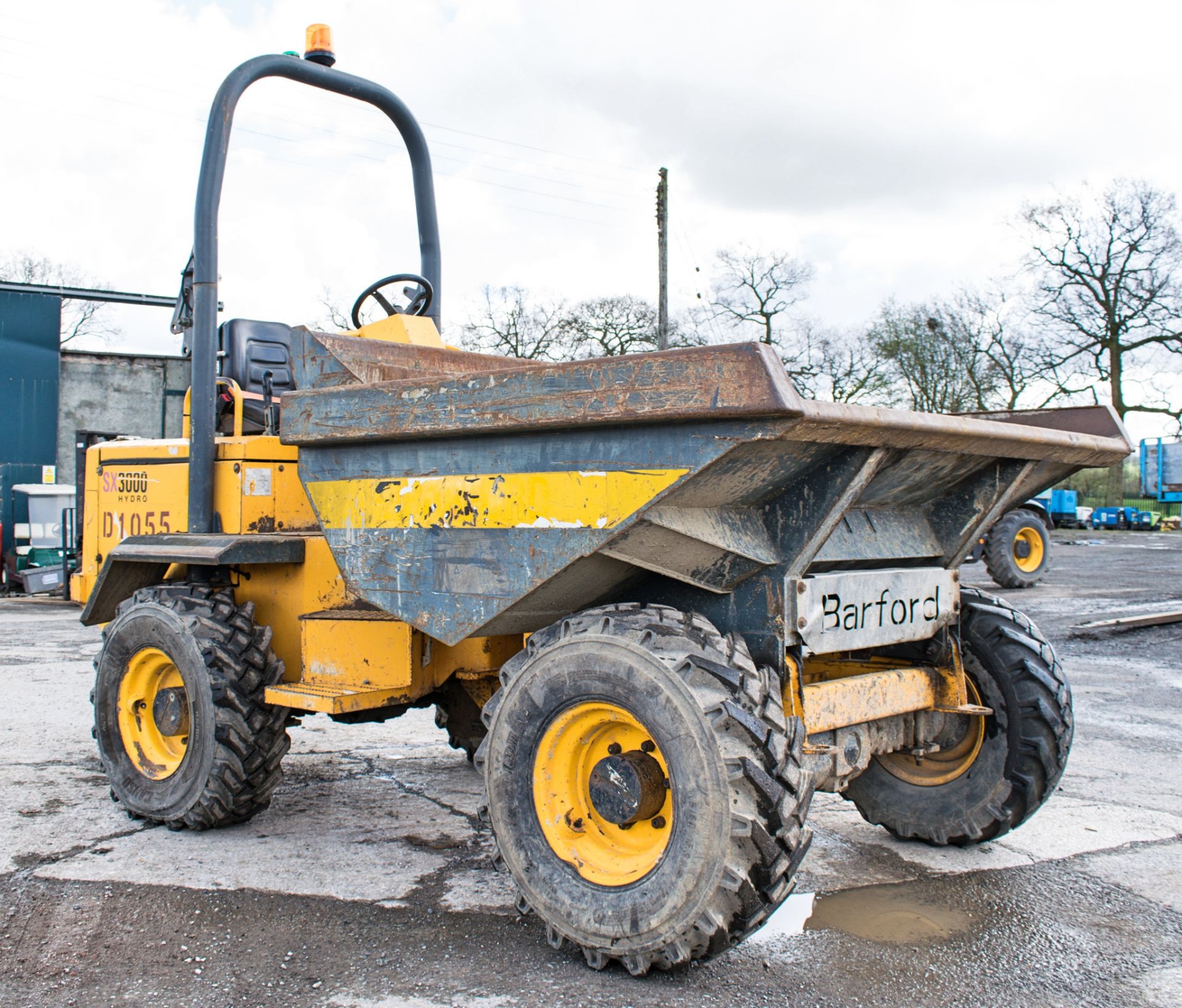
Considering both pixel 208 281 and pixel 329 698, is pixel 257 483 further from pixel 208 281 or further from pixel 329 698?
pixel 329 698

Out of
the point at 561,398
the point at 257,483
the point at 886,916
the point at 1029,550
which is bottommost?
the point at 886,916

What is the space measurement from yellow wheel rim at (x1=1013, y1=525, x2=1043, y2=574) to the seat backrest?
1152 cm

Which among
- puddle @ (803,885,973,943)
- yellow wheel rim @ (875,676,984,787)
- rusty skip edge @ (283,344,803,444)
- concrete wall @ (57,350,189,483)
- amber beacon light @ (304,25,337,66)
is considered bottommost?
puddle @ (803,885,973,943)

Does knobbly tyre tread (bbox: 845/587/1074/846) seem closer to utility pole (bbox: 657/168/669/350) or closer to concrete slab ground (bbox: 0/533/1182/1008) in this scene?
concrete slab ground (bbox: 0/533/1182/1008)

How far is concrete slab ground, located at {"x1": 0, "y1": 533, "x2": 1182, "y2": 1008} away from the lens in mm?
2816

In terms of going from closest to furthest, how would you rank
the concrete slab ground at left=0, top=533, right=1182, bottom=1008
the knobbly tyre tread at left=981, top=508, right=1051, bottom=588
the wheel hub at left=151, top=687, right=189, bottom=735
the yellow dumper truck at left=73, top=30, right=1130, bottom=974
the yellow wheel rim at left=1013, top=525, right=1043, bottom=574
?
the yellow dumper truck at left=73, top=30, right=1130, bottom=974 < the concrete slab ground at left=0, top=533, right=1182, bottom=1008 < the wheel hub at left=151, top=687, right=189, bottom=735 < the knobbly tyre tread at left=981, top=508, right=1051, bottom=588 < the yellow wheel rim at left=1013, top=525, right=1043, bottom=574

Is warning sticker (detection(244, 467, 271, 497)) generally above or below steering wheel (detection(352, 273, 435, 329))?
below

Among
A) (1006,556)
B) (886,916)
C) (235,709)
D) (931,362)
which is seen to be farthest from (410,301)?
(931,362)

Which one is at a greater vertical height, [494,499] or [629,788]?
[494,499]

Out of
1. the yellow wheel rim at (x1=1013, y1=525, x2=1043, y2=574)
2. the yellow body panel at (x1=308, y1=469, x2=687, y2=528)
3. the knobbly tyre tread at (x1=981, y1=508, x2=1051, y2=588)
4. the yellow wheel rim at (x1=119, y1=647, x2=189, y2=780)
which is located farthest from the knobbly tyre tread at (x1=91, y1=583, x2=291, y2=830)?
the yellow wheel rim at (x1=1013, y1=525, x2=1043, y2=574)

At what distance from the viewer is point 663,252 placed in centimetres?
2253

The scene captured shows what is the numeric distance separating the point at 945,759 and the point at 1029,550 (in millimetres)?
11190

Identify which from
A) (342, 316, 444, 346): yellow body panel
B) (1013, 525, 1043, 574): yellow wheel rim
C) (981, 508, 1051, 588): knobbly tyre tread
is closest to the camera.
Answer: (342, 316, 444, 346): yellow body panel

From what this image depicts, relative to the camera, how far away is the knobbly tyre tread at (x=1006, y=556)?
13656 millimetres
